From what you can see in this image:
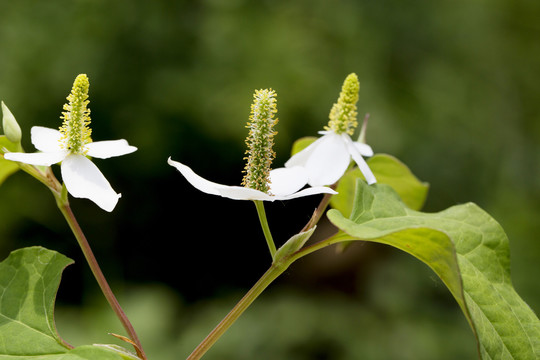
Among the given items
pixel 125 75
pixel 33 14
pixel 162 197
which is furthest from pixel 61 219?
pixel 33 14

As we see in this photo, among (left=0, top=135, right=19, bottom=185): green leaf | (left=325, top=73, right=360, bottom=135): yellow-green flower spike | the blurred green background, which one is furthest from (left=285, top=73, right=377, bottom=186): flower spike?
the blurred green background

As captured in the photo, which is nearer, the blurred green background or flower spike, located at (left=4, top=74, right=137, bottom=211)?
flower spike, located at (left=4, top=74, right=137, bottom=211)

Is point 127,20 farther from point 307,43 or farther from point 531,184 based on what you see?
point 531,184

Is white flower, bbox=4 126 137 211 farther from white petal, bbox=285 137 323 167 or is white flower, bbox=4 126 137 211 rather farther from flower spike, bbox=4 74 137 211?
white petal, bbox=285 137 323 167

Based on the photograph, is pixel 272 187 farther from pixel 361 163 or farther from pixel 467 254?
pixel 467 254

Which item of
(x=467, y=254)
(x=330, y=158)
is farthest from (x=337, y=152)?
(x=467, y=254)

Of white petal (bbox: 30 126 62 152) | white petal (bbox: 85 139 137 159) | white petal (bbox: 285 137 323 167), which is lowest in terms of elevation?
white petal (bbox: 285 137 323 167)

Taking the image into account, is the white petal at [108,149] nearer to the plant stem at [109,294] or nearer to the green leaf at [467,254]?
the plant stem at [109,294]
